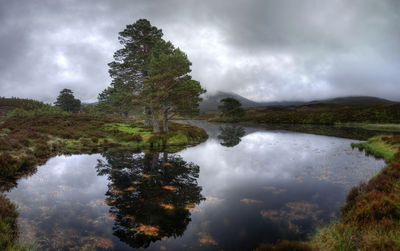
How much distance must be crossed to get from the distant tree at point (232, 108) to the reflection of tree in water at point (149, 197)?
271ft

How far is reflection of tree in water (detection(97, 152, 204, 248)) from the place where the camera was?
21.4 ft

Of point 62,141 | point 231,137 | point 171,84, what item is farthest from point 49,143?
point 231,137

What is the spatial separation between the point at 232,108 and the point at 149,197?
91199 millimetres

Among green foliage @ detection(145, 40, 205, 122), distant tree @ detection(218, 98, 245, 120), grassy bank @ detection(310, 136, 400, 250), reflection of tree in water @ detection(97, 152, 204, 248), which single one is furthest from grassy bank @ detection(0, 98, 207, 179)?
distant tree @ detection(218, 98, 245, 120)

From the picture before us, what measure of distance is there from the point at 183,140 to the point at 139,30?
59.5ft

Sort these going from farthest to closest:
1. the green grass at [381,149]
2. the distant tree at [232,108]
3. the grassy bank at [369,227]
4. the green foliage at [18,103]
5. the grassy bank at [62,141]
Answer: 1. the distant tree at [232,108]
2. the green foliage at [18,103]
3. the green grass at [381,149]
4. the grassy bank at [62,141]
5. the grassy bank at [369,227]

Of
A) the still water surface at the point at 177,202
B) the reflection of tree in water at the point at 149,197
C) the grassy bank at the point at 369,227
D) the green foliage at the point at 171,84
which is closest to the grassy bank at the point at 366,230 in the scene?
the grassy bank at the point at 369,227

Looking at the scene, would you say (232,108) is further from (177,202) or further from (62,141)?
(177,202)

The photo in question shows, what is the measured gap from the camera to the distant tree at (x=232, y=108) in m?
95.9

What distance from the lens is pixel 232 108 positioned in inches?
3841

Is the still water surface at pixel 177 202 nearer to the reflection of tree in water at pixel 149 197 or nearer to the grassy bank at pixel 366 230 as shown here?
the reflection of tree in water at pixel 149 197

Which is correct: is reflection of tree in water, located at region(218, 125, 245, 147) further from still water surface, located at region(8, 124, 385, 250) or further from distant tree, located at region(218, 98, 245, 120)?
distant tree, located at region(218, 98, 245, 120)

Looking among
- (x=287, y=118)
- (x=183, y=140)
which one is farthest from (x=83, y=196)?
(x=287, y=118)

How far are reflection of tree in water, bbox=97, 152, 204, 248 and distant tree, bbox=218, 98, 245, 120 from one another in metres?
82.5
